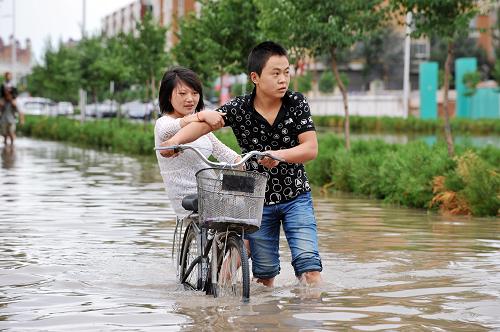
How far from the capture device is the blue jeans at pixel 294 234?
26.2 ft

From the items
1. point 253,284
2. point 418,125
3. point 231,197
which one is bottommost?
point 418,125

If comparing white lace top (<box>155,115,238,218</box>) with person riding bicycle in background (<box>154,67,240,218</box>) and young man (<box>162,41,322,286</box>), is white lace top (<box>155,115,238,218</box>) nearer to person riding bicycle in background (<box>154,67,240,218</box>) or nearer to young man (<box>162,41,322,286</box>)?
person riding bicycle in background (<box>154,67,240,218</box>)

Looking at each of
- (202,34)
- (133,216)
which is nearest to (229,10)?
(202,34)

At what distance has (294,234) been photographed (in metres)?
8.00

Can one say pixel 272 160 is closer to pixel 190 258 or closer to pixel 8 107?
pixel 190 258

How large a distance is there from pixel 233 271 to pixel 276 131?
912 mm

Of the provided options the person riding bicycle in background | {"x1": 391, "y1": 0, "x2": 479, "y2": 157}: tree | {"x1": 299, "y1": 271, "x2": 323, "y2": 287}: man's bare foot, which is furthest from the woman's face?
{"x1": 391, "y1": 0, "x2": 479, "y2": 157}: tree

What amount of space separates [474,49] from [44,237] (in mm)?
80675

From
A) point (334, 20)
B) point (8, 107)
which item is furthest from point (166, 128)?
point (8, 107)

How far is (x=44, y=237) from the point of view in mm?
12375

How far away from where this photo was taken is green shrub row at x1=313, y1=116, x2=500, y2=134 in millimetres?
54031

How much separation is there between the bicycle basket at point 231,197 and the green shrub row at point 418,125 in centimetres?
4446

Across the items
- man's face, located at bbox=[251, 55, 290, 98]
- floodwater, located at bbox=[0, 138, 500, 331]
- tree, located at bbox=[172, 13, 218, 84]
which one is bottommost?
floodwater, located at bbox=[0, 138, 500, 331]

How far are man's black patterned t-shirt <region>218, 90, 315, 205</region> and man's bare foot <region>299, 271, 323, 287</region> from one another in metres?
0.50
